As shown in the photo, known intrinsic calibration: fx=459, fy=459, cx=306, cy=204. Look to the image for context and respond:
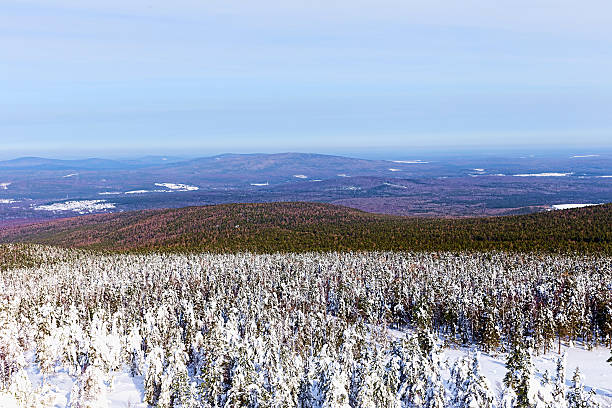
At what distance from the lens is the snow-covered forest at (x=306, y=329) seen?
4450 centimetres

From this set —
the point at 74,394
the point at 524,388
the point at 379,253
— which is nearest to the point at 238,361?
the point at 74,394

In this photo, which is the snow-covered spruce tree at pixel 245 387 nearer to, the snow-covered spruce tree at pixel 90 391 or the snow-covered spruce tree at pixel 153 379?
the snow-covered spruce tree at pixel 153 379

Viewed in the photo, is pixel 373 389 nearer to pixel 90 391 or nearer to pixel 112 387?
pixel 90 391

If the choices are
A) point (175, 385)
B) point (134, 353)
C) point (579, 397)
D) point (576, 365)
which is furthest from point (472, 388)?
point (134, 353)

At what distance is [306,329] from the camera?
7925cm

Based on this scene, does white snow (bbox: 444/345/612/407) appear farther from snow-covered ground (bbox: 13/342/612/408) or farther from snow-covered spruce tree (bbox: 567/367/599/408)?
snow-covered spruce tree (bbox: 567/367/599/408)

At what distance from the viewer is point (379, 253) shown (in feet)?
536

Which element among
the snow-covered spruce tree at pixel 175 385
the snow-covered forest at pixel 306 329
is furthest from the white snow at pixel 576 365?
the snow-covered spruce tree at pixel 175 385

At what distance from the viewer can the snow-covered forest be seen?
146ft

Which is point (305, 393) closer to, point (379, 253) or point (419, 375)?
point (419, 375)

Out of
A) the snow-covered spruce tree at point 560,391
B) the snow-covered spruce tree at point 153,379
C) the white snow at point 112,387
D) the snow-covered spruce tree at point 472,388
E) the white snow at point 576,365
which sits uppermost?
the snow-covered spruce tree at point 472,388

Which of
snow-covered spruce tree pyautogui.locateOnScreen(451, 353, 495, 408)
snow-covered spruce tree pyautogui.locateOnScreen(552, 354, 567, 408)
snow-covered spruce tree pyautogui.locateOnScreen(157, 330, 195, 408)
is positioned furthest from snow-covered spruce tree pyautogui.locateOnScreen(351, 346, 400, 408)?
snow-covered spruce tree pyautogui.locateOnScreen(157, 330, 195, 408)

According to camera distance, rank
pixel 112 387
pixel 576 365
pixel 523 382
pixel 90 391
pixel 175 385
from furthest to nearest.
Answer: pixel 576 365, pixel 112 387, pixel 175 385, pixel 90 391, pixel 523 382

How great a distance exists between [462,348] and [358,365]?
4746cm
